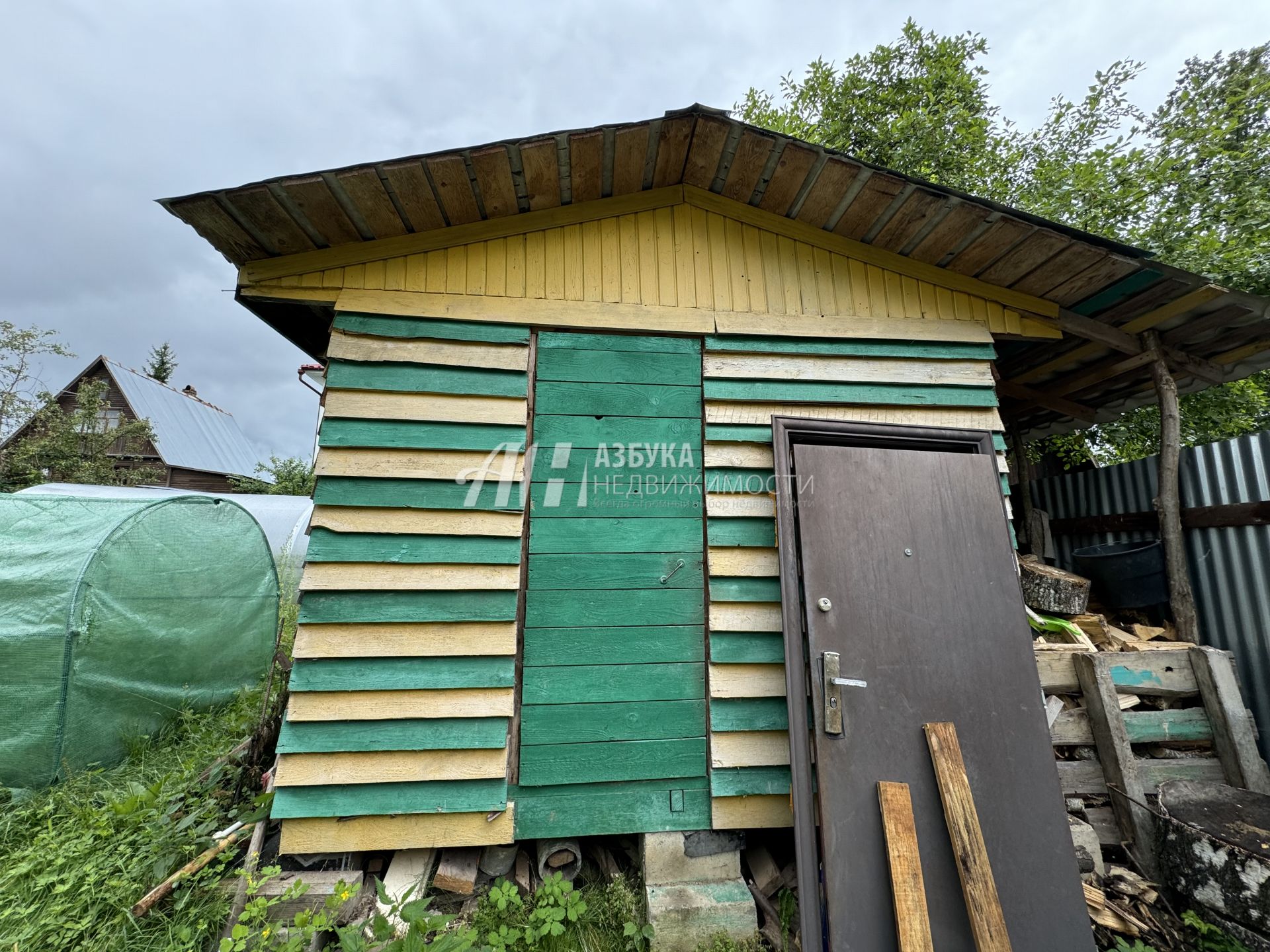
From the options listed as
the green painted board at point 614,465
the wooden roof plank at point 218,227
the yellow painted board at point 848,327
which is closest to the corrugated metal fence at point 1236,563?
the yellow painted board at point 848,327

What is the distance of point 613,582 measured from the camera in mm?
2320

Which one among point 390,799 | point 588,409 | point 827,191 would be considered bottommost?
point 390,799

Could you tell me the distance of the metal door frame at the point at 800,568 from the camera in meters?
1.91

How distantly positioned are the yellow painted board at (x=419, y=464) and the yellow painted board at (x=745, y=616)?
1.18m

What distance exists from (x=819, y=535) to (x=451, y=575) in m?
1.75

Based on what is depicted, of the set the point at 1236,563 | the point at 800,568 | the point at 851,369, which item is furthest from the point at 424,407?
the point at 1236,563

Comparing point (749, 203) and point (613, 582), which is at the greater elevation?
point (749, 203)

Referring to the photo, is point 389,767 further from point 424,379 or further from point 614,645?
point 424,379

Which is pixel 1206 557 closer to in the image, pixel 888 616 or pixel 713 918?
pixel 888 616

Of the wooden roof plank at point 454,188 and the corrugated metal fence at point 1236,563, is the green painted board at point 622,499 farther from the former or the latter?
the corrugated metal fence at point 1236,563

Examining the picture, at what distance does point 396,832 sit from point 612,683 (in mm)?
1117

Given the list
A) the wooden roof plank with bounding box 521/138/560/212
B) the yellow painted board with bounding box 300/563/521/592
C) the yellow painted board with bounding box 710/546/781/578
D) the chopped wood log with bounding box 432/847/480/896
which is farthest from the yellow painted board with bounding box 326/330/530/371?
the chopped wood log with bounding box 432/847/480/896

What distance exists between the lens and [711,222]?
2699 mm

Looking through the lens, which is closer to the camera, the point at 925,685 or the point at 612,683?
the point at 925,685
